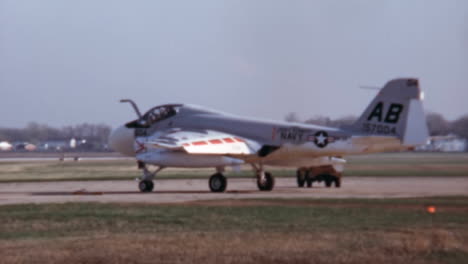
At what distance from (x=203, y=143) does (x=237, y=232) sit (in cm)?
1552

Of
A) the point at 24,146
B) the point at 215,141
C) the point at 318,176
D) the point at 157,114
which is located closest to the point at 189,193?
the point at 215,141

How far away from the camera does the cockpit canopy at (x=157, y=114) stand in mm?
34719

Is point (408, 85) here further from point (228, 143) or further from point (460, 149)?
point (460, 149)

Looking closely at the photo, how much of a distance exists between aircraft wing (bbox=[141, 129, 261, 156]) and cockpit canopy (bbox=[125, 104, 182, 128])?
4.35ft

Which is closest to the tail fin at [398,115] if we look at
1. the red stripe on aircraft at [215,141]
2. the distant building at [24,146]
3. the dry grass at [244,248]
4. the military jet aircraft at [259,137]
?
the military jet aircraft at [259,137]

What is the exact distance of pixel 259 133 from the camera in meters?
32.9

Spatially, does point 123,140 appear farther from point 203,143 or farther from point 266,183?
point 266,183

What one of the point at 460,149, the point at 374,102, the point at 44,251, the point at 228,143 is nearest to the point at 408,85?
the point at 374,102

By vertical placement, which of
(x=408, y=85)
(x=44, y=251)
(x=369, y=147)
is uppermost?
(x=408, y=85)

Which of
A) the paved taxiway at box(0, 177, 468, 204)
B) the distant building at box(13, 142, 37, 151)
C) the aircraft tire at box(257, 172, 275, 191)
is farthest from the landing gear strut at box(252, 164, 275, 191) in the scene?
the distant building at box(13, 142, 37, 151)

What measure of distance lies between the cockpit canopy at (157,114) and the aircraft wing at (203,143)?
1325 millimetres

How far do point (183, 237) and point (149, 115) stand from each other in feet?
64.6

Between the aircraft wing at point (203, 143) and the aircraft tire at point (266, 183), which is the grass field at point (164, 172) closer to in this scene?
the aircraft wing at point (203, 143)

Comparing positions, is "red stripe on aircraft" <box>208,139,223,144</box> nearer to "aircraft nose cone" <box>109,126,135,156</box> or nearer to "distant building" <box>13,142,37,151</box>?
"aircraft nose cone" <box>109,126,135,156</box>
